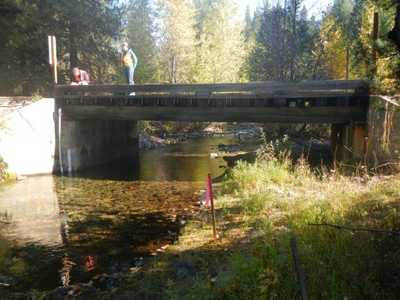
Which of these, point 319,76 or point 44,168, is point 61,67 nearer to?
point 44,168

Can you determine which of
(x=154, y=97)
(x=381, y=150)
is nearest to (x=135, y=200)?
(x=154, y=97)

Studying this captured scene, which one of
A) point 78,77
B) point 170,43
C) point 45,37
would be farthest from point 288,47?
point 78,77

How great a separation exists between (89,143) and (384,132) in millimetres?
13465

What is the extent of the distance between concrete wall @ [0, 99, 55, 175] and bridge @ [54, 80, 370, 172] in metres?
0.51

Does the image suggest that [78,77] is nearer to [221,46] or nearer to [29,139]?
[29,139]

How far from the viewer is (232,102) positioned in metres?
14.6

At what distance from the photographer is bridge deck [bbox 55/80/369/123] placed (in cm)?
1291

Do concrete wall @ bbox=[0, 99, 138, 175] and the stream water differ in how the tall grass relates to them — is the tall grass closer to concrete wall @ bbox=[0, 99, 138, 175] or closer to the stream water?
the stream water

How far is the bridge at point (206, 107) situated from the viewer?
507 inches

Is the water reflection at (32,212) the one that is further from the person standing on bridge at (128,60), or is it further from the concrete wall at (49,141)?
the person standing on bridge at (128,60)

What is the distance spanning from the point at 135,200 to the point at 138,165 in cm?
746

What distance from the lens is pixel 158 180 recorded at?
15.0 metres

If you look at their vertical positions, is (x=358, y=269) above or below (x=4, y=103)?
below

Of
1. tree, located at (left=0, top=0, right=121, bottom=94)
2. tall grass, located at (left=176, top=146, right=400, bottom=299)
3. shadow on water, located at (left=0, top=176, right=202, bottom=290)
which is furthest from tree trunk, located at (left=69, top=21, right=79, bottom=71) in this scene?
tall grass, located at (left=176, top=146, right=400, bottom=299)
